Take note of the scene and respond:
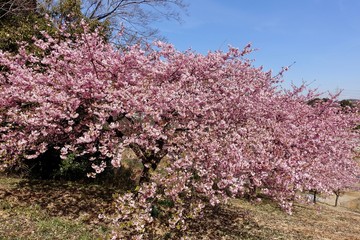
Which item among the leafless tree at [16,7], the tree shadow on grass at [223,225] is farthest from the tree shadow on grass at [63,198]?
the leafless tree at [16,7]

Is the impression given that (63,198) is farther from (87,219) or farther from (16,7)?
(16,7)

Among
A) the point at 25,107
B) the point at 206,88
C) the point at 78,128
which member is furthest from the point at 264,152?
the point at 25,107

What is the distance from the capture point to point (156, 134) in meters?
7.42

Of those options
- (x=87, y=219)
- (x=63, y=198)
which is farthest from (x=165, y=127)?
(x=63, y=198)

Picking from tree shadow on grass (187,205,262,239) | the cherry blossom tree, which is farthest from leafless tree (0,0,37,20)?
tree shadow on grass (187,205,262,239)

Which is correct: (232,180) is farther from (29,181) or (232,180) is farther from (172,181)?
(29,181)

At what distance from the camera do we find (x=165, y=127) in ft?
27.6

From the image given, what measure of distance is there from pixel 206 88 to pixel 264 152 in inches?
110

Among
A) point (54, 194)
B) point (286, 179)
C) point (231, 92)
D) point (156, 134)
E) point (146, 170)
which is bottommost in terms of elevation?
point (54, 194)

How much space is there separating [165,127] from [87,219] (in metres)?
3.81

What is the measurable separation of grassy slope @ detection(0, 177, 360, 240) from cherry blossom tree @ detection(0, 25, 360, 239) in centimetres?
142

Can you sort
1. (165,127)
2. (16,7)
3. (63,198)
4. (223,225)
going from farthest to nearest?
(16,7) → (223,225) → (63,198) → (165,127)

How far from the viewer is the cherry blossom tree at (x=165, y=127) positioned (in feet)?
25.0

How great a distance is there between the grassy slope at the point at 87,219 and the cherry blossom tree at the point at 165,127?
4.65ft
